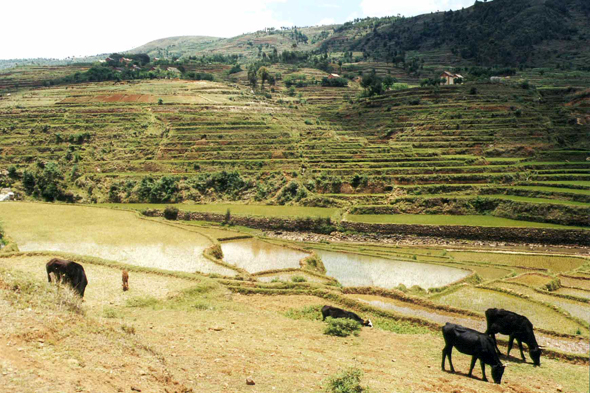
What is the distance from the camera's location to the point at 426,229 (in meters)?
37.8

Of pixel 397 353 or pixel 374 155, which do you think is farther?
pixel 374 155

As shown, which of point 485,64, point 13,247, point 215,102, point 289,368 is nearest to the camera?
point 289,368

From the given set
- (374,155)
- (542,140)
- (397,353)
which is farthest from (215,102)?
(397,353)

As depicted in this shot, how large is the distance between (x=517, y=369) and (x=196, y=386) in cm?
925

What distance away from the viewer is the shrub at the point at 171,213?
43469mm

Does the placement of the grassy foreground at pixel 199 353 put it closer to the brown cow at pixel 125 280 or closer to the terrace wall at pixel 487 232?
the brown cow at pixel 125 280

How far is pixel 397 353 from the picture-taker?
13.7m

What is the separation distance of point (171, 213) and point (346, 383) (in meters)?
36.8

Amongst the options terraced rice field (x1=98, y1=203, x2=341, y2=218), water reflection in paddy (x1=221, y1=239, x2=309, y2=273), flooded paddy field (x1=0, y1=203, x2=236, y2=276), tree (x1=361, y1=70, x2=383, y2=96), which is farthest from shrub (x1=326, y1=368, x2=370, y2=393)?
tree (x1=361, y1=70, x2=383, y2=96)

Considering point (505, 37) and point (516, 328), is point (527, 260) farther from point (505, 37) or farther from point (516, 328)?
point (505, 37)

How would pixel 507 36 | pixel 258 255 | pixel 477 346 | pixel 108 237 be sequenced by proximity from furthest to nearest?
pixel 507 36, pixel 258 255, pixel 108 237, pixel 477 346

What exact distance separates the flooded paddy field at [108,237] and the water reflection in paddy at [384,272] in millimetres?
7884

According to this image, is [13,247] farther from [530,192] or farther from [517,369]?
[530,192]

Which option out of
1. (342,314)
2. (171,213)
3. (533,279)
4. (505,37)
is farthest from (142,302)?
(505,37)
